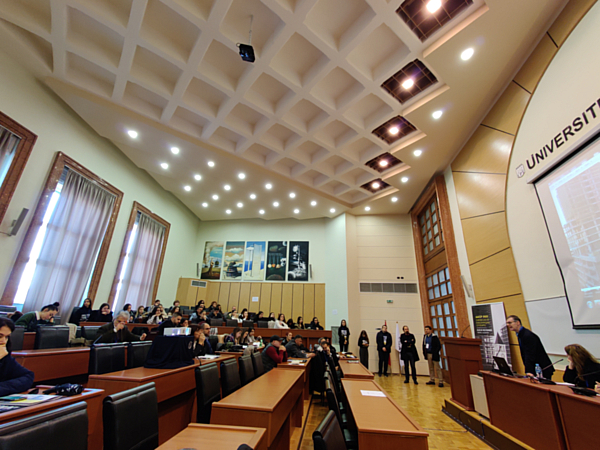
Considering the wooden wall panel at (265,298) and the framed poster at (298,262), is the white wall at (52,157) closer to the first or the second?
the wooden wall panel at (265,298)

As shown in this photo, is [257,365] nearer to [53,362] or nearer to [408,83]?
[53,362]

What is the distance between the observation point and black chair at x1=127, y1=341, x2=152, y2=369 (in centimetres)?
336

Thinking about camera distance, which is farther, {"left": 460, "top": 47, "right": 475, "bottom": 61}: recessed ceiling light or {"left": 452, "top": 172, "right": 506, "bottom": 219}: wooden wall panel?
{"left": 452, "top": 172, "right": 506, "bottom": 219}: wooden wall panel

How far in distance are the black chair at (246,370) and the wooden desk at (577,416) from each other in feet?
9.80

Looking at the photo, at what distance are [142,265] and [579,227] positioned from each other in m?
11.1

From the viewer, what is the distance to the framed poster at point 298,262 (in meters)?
12.1

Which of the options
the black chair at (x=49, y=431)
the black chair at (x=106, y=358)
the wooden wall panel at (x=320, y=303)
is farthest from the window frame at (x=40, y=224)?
the wooden wall panel at (x=320, y=303)

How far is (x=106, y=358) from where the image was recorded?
2936 mm

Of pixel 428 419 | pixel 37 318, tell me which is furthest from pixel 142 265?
pixel 428 419

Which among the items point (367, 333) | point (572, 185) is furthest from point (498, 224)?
point (367, 333)

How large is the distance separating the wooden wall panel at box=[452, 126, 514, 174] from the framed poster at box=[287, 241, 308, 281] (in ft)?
22.7

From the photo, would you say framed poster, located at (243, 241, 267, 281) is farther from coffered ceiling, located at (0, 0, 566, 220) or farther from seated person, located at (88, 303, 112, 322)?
→ seated person, located at (88, 303, 112, 322)

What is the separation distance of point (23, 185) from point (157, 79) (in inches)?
142

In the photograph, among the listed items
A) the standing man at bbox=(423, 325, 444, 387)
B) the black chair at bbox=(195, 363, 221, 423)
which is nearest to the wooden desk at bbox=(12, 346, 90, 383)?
the black chair at bbox=(195, 363, 221, 423)
